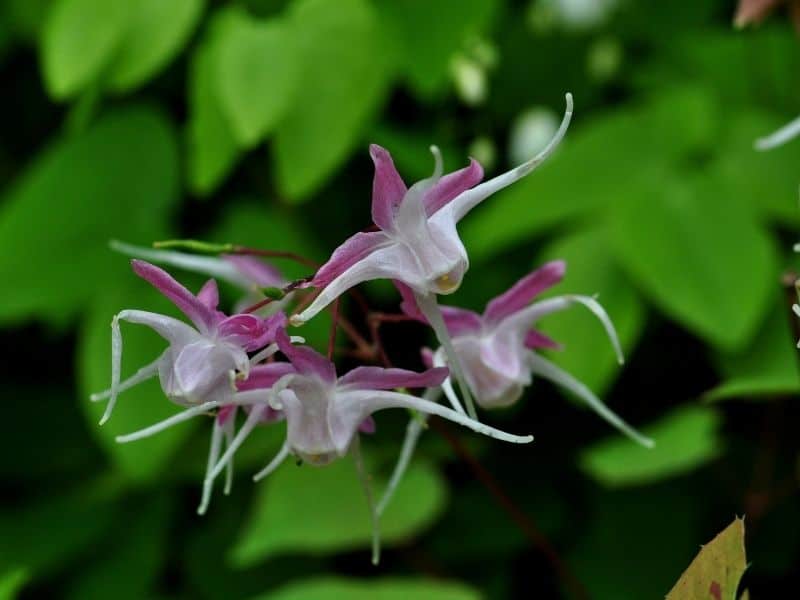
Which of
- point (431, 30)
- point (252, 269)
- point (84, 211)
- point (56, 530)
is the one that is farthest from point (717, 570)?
point (56, 530)

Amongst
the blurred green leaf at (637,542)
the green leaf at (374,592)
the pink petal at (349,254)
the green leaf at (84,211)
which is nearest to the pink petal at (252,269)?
the pink petal at (349,254)

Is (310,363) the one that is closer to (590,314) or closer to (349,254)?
(349,254)

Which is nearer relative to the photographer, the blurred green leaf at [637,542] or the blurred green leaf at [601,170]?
the blurred green leaf at [601,170]

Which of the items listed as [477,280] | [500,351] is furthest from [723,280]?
[500,351]

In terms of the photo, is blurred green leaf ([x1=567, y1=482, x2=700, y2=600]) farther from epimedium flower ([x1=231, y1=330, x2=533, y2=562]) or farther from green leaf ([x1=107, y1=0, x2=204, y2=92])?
epimedium flower ([x1=231, y1=330, x2=533, y2=562])

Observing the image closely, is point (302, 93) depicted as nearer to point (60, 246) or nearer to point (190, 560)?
point (60, 246)

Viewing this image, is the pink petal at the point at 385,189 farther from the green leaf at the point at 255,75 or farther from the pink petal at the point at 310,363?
the green leaf at the point at 255,75
